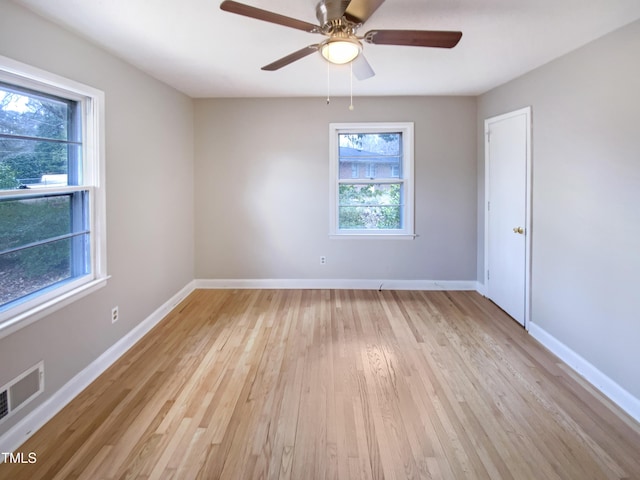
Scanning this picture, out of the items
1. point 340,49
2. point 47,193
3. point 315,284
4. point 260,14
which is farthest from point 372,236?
point 47,193

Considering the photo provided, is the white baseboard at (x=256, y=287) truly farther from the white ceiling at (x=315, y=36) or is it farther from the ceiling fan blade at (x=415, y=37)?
the ceiling fan blade at (x=415, y=37)

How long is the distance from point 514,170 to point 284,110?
2.75 m

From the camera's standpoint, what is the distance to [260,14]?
70.6 inches

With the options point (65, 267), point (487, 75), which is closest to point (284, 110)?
point (487, 75)

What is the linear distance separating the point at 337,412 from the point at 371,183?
10.2 ft

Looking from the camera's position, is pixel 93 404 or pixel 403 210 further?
pixel 403 210

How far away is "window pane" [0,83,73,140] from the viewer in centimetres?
200

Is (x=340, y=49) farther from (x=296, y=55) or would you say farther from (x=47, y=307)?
(x=47, y=307)

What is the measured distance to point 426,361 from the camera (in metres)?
2.84

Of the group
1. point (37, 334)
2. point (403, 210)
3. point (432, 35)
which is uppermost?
point (432, 35)

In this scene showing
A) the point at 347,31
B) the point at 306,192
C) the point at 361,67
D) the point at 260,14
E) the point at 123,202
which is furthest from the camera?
the point at 306,192

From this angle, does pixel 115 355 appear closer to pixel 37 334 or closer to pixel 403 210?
pixel 37 334

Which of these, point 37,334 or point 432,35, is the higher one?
point 432,35

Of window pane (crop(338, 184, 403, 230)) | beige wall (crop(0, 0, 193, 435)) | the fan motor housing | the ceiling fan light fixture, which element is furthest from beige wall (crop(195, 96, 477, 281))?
the fan motor housing
